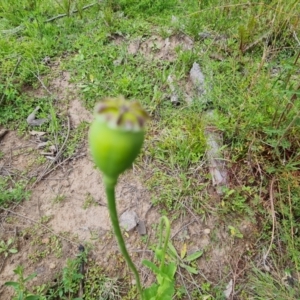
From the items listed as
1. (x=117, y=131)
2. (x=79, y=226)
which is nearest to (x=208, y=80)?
(x=79, y=226)

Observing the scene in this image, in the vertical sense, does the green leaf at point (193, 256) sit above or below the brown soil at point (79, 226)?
below

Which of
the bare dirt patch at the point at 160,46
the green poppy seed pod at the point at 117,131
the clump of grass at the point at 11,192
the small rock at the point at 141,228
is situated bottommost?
the small rock at the point at 141,228

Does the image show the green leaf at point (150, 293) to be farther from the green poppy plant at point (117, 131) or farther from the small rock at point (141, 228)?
the green poppy plant at point (117, 131)

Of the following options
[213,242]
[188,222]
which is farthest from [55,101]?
[213,242]

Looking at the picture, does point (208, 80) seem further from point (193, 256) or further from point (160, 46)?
point (193, 256)

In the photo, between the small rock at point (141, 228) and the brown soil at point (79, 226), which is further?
the small rock at point (141, 228)

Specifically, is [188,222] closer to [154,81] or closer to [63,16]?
[154,81]

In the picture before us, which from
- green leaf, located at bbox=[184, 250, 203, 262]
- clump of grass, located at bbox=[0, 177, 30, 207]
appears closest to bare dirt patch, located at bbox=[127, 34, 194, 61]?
clump of grass, located at bbox=[0, 177, 30, 207]

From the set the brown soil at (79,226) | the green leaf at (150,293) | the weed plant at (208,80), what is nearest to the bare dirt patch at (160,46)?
the weed plant at (208,80)
